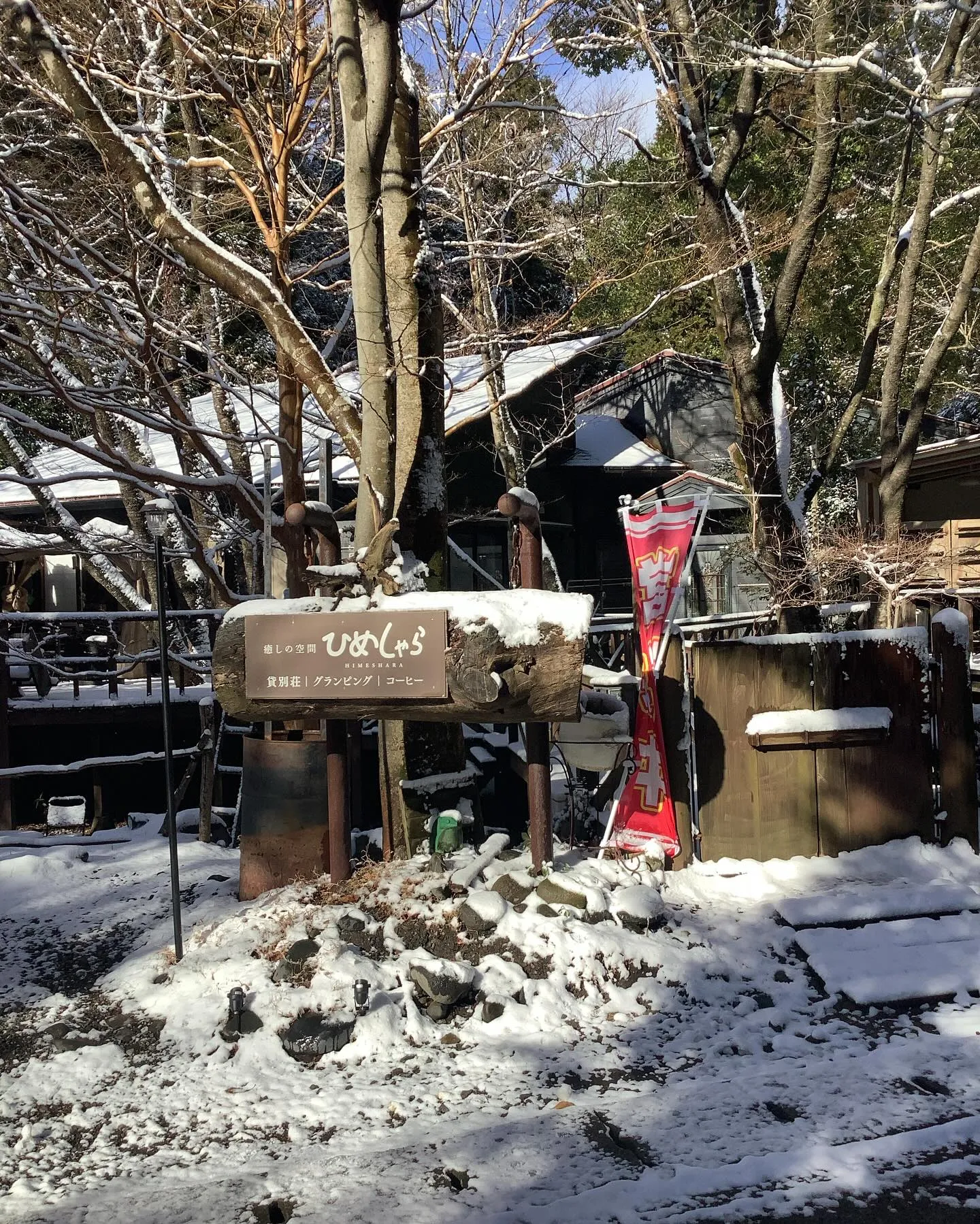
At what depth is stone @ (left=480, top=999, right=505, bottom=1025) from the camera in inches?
170

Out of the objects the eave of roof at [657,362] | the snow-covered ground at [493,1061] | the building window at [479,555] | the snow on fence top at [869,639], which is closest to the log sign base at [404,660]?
the snow-covered ground at [493,1061]

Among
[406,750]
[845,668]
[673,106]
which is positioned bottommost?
[406,750]

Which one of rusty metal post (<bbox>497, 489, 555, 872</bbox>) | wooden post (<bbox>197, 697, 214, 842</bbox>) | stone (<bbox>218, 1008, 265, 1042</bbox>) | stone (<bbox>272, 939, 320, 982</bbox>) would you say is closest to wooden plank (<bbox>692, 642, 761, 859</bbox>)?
rusty metal post (<bbox>497, 489, 555, 872</bbox>)

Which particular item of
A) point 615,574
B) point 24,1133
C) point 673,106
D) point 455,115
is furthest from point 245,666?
point 615,574

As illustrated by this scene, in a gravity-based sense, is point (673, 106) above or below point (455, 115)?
above

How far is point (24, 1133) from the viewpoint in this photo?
3.57 meters

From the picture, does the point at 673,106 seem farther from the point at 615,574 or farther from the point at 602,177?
the point at 615,574

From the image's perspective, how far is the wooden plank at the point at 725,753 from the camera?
19.0 feet

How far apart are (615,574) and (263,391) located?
1157cm

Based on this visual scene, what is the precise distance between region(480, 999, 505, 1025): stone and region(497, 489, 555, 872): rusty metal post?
A: 96 centimetres

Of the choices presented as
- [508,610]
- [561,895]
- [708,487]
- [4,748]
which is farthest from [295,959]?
[708,487]

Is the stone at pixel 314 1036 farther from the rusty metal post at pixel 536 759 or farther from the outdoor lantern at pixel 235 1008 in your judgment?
the rusty metal post at pixel 536 759

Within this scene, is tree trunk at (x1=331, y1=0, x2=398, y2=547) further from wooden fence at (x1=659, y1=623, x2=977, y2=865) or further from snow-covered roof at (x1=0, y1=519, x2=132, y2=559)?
snow-covered roof at (x1=0, y1=519, x2=132, y2=559)

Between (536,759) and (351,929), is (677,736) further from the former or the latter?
(351,929)
